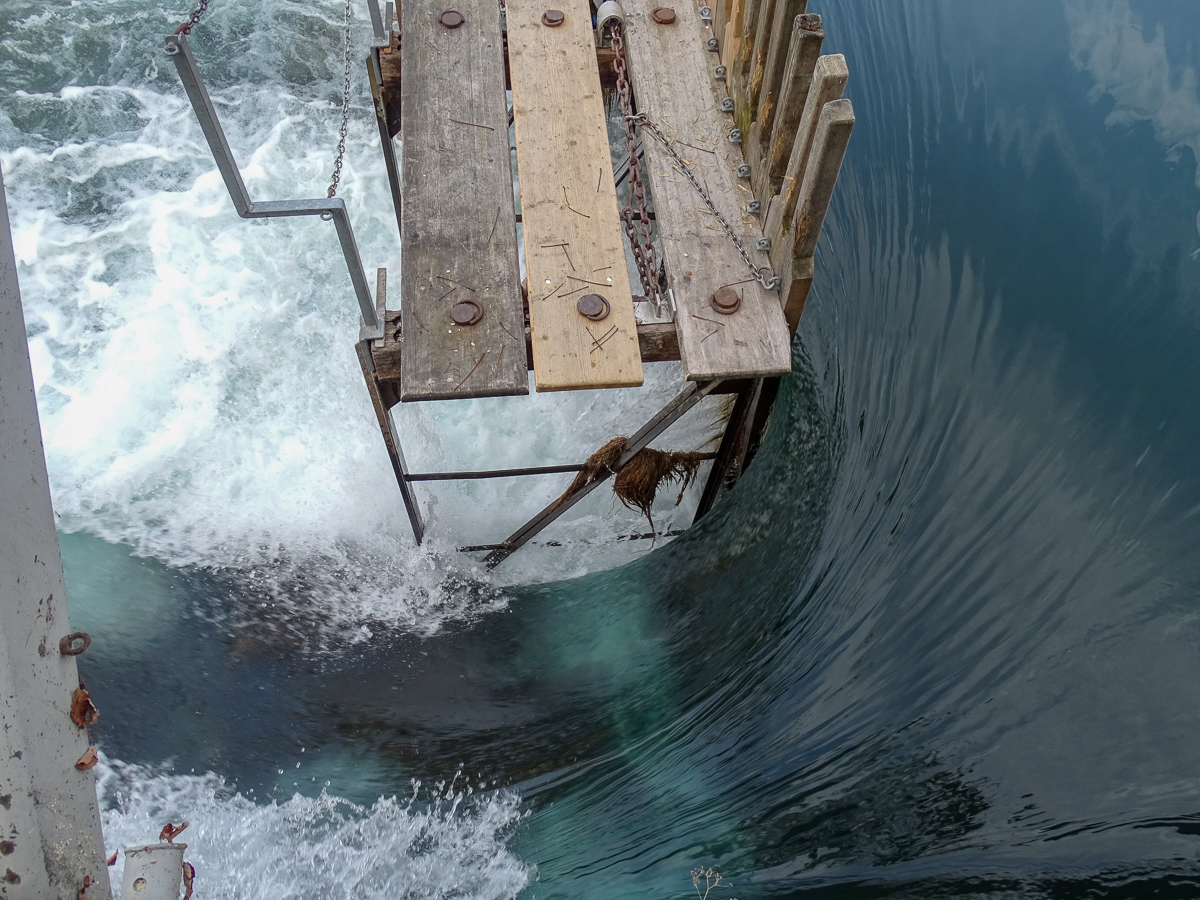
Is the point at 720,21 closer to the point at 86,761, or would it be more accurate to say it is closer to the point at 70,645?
the point at 70,645

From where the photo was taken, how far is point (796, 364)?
161 inches

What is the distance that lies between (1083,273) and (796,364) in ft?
3.95

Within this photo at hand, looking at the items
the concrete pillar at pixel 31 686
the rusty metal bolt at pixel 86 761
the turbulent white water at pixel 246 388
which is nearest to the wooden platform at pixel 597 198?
the turbulent white water at pixel 246 388

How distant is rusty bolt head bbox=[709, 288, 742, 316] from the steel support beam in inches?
10.7

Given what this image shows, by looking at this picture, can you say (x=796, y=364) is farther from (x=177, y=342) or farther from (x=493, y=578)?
(x=177, y=342)

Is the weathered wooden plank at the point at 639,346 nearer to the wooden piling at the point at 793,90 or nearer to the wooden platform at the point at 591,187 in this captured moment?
the wooden platform at the point at 591,187

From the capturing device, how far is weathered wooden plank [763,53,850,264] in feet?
9.03

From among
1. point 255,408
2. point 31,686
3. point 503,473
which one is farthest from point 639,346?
point 255,408

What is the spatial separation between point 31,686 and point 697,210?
2659 mm

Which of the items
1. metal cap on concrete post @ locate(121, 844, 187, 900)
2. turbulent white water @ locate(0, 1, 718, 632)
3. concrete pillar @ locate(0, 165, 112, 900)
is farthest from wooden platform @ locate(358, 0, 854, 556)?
metal cap on concrete post @ locate(121, 844, 187, 900)

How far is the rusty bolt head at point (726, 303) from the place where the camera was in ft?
10.5

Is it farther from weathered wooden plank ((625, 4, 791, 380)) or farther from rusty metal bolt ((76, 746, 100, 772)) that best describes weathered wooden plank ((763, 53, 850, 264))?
rusty metal bolt ((76, 746, 100, 772))

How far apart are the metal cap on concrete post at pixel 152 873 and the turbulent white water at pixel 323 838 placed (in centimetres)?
157

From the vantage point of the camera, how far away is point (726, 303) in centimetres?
320
